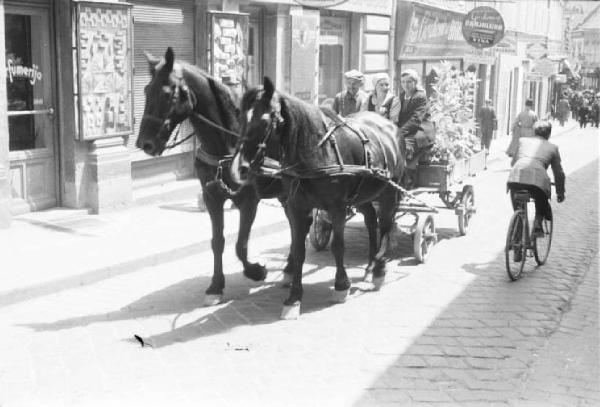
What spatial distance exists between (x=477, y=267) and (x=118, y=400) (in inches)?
208

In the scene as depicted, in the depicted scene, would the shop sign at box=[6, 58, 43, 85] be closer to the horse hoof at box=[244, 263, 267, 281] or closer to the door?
the door

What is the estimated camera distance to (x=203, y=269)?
9.24 metres

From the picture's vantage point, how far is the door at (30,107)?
1090 centimetres

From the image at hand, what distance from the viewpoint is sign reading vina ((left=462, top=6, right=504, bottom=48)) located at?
2184 cm

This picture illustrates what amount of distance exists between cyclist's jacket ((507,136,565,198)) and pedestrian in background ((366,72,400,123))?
59.5 inches

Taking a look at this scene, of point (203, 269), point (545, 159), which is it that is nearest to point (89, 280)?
point (203, 269)

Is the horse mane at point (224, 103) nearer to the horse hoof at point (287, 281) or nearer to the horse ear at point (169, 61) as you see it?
the horse ear at point (169, 61)

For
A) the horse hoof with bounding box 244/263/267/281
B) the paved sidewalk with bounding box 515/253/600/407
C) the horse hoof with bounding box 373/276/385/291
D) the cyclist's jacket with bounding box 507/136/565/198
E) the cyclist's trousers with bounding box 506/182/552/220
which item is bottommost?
the paved sidewalk with bounding box 515/253/600/407

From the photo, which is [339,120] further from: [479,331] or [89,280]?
[89,280]

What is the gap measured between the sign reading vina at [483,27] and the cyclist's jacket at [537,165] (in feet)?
43.8

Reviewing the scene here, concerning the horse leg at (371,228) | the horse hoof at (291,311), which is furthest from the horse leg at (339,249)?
the horse leg at (371,228)

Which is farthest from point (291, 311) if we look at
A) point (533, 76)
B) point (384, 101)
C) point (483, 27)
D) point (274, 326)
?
point (533, 76)

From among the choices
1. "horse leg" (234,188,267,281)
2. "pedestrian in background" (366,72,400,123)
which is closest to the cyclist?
"pedestrian in background" (366,72,400,123)

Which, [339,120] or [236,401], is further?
[339,120]
